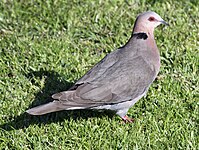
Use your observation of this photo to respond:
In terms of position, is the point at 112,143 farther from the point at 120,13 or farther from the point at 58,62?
the point at 120,13

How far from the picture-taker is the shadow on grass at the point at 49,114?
538cm

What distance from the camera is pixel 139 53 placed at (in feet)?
18.2

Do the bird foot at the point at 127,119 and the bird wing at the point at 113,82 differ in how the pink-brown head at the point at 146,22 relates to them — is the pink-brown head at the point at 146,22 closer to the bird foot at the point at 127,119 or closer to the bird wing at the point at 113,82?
the bird wing at the point at 113,82

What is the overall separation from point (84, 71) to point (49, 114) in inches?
33.0

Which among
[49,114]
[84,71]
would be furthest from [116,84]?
[84,71]

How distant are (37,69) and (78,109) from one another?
2.90 ft

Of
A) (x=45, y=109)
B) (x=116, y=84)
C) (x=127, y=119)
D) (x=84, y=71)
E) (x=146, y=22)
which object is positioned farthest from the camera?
(x=84, y=71)

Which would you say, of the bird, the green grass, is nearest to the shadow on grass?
the green grass

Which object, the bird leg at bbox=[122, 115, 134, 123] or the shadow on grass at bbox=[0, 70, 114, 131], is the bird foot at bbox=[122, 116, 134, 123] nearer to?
the bird leg at bbox=[122, 115, 134, 123]

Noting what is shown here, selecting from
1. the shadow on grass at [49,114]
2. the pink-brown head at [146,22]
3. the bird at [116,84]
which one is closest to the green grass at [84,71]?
the shadow on grass at [49,114]

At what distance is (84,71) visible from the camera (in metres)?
6.21

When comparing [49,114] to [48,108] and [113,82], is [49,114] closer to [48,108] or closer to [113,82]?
[48,108]

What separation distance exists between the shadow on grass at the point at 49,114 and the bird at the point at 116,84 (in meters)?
0.33

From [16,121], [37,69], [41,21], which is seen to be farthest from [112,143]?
[41,21]
